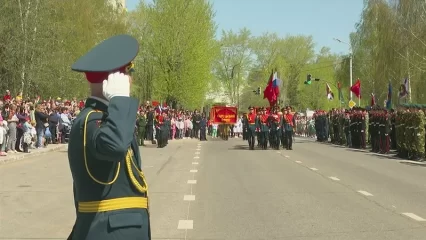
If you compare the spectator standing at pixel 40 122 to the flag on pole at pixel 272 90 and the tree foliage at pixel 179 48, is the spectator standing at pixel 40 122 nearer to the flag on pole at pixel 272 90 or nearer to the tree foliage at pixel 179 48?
the flag on pole at pixel 272 90

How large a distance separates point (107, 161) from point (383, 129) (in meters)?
25.9

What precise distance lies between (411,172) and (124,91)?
638 inches

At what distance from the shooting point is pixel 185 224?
9.39 m

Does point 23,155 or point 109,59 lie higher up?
point 109,59

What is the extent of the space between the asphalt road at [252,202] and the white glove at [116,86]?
5.32m

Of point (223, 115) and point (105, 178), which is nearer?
point (105, 178)

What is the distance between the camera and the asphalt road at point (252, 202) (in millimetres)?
8930

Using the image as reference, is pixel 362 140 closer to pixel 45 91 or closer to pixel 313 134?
pixel 45 91

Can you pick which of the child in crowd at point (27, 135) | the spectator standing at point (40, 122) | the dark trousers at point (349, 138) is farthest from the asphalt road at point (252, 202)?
the dark trousers at point (349, 138)

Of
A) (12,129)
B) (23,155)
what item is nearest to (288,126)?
(23,155)

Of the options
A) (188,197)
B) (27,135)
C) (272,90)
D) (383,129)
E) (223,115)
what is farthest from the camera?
(223,115)

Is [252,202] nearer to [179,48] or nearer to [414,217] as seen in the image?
[414,217]

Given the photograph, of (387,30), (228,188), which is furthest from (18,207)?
(387,30)

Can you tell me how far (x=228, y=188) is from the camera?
45.9ft
